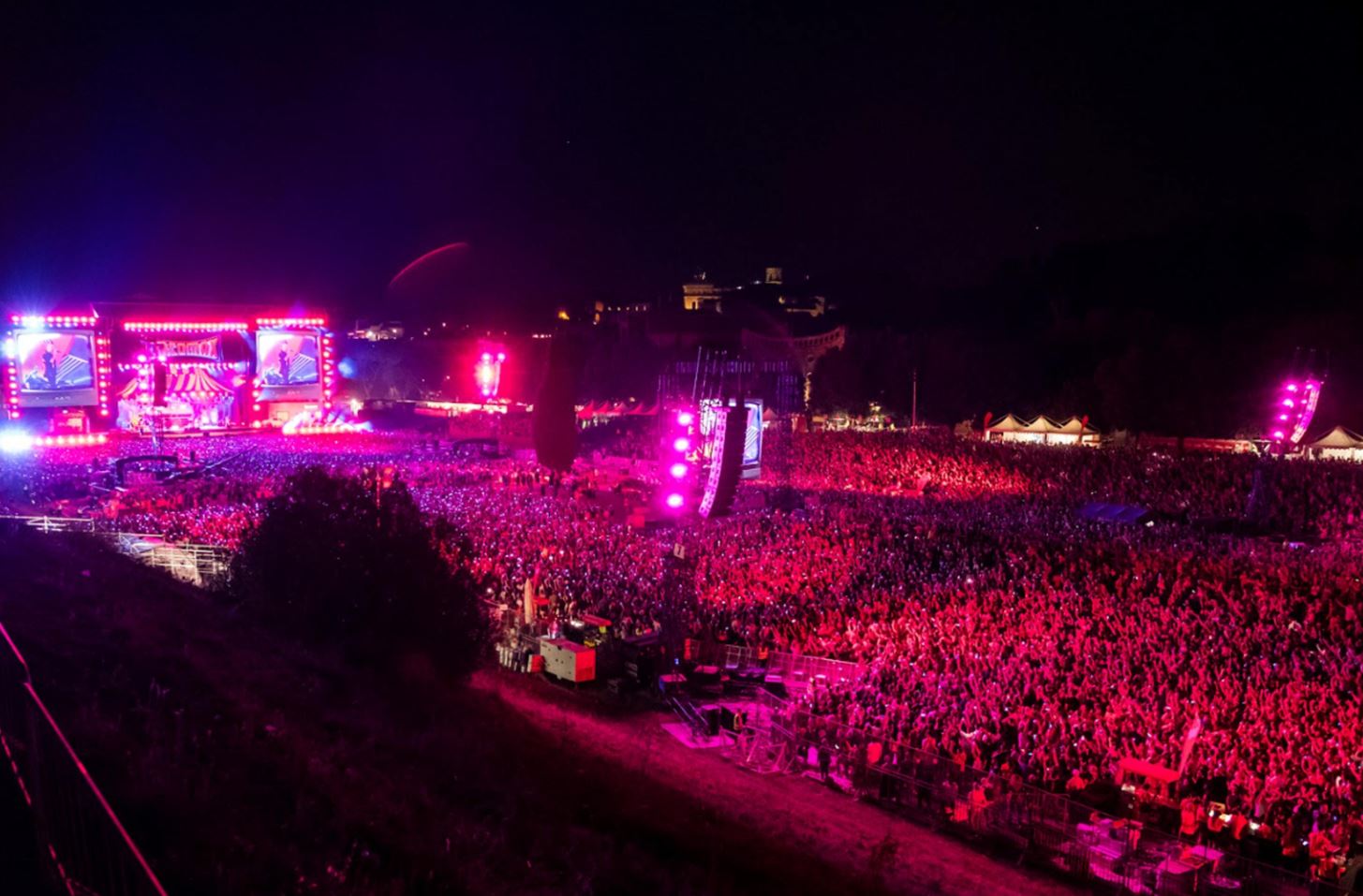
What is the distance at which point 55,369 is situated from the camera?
37125 mm

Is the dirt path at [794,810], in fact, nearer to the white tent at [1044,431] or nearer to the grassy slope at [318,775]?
the grassy slope at [318,775]

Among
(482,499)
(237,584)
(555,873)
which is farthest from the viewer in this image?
(482,499)

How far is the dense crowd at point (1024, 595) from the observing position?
886cm

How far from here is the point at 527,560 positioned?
52.6ft

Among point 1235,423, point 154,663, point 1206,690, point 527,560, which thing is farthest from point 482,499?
point 1235,423

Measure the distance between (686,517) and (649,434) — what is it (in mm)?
16492

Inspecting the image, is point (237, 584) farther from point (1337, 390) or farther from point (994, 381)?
point (994, 381)

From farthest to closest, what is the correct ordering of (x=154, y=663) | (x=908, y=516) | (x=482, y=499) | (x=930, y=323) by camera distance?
1. (x=930, y=323)
2. (x=482, y=499)
3. (x=908, y=516)
4. (x=154, y=663)

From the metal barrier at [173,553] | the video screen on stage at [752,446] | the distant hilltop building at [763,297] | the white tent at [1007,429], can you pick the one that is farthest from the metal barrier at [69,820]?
the distant hilltop building at [763,297]

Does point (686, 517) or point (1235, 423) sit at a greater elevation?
point (1235, 423)

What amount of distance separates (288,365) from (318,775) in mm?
39724

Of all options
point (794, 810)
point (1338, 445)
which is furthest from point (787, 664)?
point (1338, 445)

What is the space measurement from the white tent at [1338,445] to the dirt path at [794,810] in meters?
21.2

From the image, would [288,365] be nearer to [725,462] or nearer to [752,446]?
[752,446]
